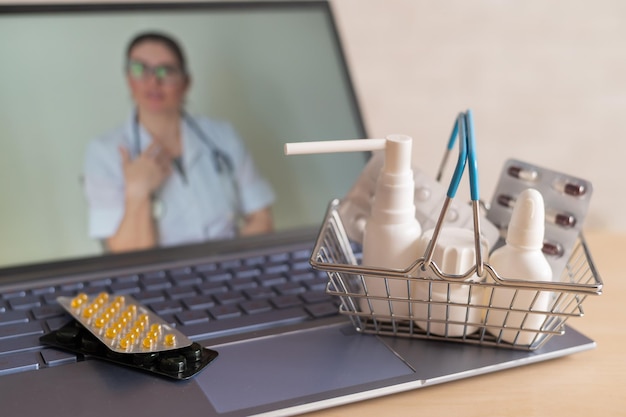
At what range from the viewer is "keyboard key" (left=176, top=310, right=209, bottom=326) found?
62 centimetres

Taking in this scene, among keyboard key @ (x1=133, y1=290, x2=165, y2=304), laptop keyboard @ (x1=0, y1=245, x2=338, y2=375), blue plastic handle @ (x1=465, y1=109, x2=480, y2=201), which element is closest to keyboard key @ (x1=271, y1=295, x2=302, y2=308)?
laptop keyboard @ (x1=0, y1=245, x2=338, y2=375)

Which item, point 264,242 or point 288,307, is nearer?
point 288,307

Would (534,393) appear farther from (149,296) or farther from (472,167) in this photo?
(149,296)

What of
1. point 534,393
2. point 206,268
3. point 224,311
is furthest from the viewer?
point 206,268

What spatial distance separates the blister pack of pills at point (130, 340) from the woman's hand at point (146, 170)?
0.19 metres

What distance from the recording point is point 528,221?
21.9 inches

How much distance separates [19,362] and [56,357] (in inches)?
1.0

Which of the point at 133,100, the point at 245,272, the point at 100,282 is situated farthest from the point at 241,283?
the point at 133,100

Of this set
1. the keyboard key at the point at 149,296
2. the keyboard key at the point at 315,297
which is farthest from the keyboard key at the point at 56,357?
the keyboard key at the point at 315,297

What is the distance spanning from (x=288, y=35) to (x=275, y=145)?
0.13 metres

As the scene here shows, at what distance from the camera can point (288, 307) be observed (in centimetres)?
66

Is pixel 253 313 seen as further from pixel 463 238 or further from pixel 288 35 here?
pixel 288 35

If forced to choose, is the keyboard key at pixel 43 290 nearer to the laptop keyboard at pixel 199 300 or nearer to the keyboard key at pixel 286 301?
the laptop keyboard at pixel 199 300

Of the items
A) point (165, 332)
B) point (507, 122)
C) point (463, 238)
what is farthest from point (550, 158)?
point (165, 332)
